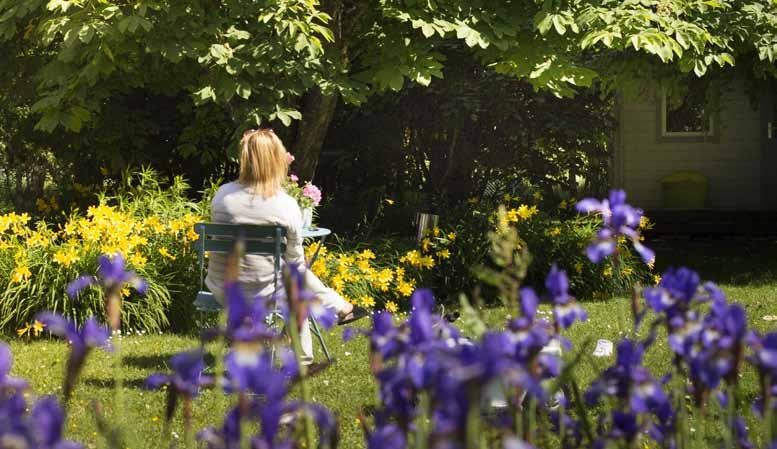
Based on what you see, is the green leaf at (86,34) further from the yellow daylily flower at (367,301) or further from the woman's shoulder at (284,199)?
the yellow daylily flower at (367,301)

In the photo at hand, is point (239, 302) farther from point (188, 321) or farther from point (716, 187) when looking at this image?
point (716, 187)

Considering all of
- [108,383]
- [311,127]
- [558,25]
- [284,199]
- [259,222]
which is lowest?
[108,383]

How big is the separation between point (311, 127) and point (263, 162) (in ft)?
15.1

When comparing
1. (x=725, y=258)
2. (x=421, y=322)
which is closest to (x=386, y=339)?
(x=421, y=322)

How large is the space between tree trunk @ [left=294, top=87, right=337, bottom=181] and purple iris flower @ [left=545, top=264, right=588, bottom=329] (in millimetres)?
8237

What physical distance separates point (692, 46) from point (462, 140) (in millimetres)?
3996

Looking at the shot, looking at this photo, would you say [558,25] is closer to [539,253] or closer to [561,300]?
[539,253]

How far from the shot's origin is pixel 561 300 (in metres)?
1.99

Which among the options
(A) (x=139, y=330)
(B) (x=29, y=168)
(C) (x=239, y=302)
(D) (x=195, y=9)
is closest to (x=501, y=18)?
(D) (x=195, y=9)

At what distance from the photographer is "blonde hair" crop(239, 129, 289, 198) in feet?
18.4

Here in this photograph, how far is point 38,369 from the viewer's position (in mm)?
6488

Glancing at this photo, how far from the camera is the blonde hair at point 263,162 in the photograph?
560cm

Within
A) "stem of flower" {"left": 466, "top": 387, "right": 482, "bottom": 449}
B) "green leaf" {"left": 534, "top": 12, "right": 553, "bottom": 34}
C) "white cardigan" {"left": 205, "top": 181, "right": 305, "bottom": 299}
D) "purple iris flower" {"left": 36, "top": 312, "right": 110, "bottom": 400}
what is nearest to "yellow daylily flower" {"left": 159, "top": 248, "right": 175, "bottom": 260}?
"white cardigan" {"left": 205, "top": 181, "right": 305, "bottom": 299}

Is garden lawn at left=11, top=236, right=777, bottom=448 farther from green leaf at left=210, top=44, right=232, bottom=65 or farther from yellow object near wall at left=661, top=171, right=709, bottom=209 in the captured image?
yellow object near wall at left=661, top=171, right=709, bottom=209
